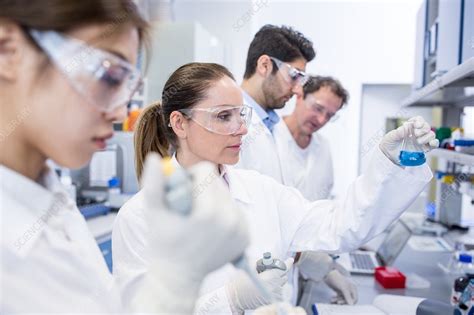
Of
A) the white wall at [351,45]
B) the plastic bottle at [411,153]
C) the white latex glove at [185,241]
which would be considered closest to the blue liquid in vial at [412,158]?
the plastic bottle at [411,153]

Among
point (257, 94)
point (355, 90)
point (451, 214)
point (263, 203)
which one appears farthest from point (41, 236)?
point (355, 90)

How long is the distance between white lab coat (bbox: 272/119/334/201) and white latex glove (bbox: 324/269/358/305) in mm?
712

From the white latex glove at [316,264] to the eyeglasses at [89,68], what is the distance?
4.83ft

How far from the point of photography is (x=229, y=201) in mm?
608

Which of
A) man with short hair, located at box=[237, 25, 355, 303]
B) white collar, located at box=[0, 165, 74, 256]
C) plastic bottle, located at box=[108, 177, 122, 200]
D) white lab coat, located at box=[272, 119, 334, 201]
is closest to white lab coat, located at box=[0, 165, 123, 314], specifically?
white collar, located at box=[0, 165, 74, 256]

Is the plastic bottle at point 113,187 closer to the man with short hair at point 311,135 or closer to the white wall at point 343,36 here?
the man with short hair at point 311,135

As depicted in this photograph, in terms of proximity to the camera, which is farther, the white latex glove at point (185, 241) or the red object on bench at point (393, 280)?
the red object on bench at point (393, 280)

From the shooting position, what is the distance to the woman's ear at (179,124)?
136 centimetres

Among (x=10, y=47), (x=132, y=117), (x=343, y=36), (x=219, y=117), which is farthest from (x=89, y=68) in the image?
(x=343, y=36)

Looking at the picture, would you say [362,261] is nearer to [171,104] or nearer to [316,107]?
[316,107]

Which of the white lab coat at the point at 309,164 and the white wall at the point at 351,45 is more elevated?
the white wall at the point at 351,45

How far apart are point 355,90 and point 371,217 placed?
4.01 meters

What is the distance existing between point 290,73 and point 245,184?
714mm

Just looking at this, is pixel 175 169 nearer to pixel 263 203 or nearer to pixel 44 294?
pixel 44 294
